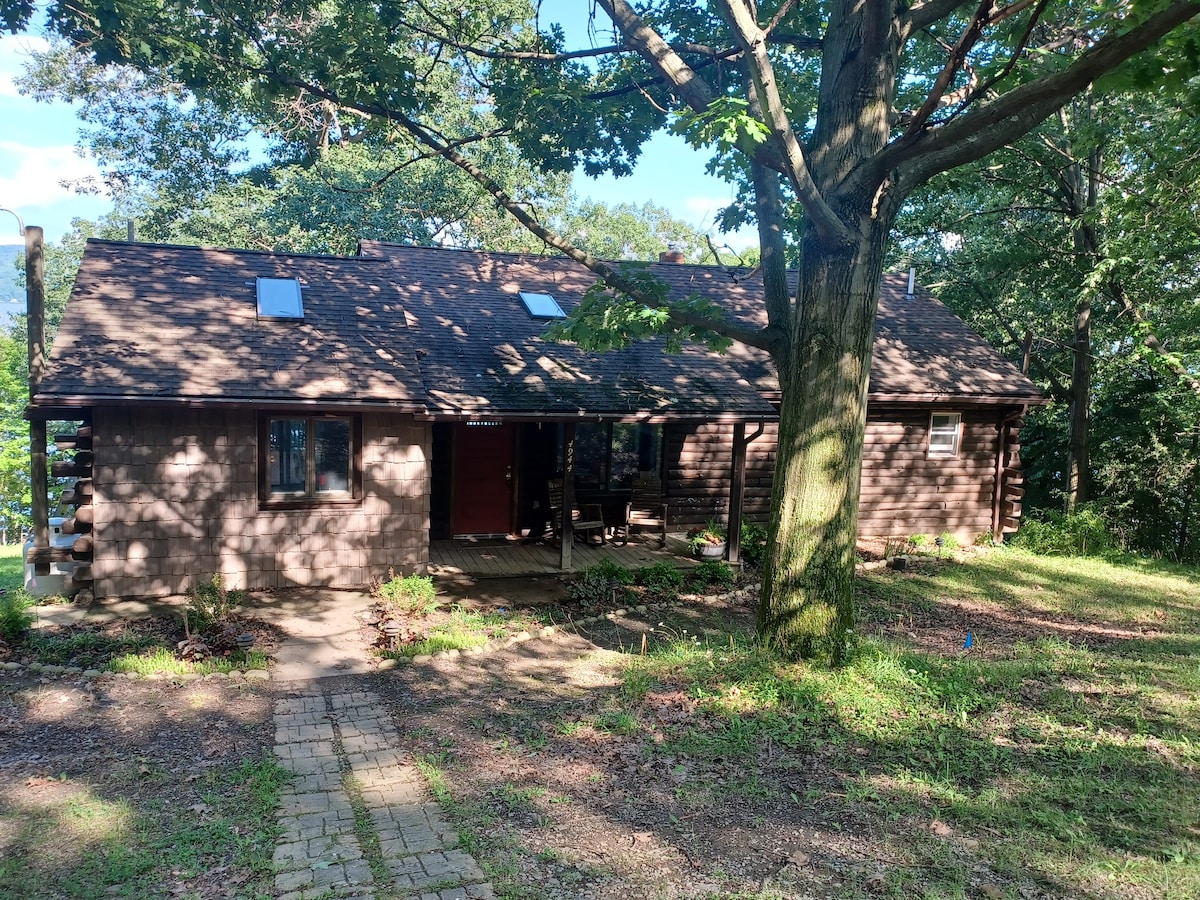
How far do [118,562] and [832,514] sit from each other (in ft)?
28.4

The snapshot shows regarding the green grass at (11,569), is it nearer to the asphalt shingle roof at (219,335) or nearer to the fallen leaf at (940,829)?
the asphalt shingle roof at (219,335)

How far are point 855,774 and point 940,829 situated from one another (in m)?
0.83

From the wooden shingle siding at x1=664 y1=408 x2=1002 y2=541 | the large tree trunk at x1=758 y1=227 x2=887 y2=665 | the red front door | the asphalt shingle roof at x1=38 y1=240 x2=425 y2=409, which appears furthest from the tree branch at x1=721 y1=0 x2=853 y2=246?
the red front door

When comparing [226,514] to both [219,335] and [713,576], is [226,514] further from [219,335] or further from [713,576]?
[713,576]

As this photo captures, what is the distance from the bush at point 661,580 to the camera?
37.5ft

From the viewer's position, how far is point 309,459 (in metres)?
11.0

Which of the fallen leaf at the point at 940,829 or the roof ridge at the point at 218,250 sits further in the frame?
the roof ridge at the point at 218,250

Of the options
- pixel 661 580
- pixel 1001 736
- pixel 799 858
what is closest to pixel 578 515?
pixel 661 580

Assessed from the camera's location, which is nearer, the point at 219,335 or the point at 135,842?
the point at 135,842

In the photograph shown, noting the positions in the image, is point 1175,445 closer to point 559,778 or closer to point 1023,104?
point 1023,104

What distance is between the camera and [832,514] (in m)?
7.47

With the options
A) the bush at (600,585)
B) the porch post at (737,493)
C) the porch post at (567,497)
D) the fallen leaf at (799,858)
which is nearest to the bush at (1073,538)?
the porch post at (737,493)

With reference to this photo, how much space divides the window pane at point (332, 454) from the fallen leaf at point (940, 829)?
28.1ft

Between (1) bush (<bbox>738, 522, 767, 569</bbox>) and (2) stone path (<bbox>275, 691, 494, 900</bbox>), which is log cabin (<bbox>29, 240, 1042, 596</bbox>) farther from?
(2) stone path (<bbox>275, 691, 494, 900</bbox>)
